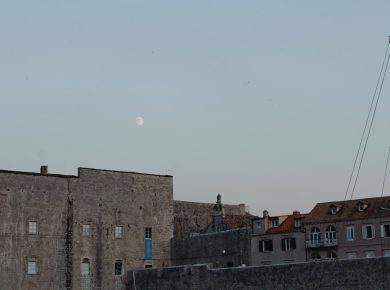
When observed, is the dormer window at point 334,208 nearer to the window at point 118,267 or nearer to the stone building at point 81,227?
the stone building at point 81,227

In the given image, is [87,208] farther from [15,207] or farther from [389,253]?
[389,253]

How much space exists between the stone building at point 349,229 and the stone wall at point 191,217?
18.6 meters

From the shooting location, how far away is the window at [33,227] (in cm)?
6153

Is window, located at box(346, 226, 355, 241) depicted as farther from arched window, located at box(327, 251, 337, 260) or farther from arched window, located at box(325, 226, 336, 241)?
arched window, located at box(327, 251, 337, 260)

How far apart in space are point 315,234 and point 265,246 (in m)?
4.44

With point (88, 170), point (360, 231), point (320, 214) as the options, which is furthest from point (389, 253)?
point (88, 170)

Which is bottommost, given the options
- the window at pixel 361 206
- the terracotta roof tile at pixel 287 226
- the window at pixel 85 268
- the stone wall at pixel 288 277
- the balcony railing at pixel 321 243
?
the stone wall at pixel 288 277

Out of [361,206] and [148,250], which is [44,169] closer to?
[148,250]

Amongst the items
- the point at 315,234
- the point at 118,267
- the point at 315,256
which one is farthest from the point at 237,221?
the point at 315,256

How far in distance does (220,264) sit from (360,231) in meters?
12.4

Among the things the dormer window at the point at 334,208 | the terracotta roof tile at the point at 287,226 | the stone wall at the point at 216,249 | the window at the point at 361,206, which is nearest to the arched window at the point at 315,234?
the terracotta roof tile at the point at 287,226

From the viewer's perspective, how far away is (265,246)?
2466 inches

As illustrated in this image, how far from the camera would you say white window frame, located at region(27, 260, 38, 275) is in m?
61.0

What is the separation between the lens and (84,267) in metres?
63.8
